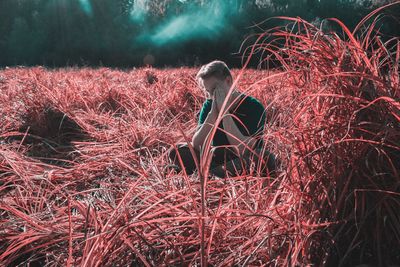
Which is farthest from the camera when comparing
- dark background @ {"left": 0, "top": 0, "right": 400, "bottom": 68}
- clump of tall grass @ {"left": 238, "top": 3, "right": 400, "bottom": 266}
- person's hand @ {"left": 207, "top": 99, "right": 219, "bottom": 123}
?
dark background @ {"left": 0, "top": 0, "right": 400, "bottom": 68}

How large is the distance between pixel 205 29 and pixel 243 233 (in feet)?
55.9

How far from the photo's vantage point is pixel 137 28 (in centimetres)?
1911

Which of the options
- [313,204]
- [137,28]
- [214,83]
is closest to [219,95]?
[214,83]

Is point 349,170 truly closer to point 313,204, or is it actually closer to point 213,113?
point 313,204

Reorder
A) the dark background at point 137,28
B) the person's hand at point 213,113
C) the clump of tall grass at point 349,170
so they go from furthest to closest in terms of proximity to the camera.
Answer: the dark background at point 137,28
the person's hand at point 213,113
the clump of tall grass at point 349,170

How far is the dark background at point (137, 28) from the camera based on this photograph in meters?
16.6

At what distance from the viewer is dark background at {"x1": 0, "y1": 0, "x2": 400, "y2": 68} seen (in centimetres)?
1664

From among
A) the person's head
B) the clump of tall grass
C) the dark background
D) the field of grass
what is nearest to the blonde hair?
the person's head

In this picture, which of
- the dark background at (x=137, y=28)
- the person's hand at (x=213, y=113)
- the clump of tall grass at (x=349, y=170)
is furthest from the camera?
the dark background at (x=137, y=28)

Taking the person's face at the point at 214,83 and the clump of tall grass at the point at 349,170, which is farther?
the person's face at the point at 214,83

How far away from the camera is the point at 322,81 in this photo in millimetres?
972

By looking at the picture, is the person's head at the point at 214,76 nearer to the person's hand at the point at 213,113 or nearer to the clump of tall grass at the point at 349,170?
the person's hand at the point at 213,113

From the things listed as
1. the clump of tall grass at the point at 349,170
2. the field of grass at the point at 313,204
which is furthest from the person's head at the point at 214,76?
the clump of tall grass at the point at 349,170

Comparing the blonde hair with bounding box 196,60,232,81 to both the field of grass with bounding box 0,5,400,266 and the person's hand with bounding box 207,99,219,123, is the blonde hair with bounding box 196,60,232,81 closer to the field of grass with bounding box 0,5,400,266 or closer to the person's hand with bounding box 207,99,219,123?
the person's hand with bounding box 207,99,219,123
